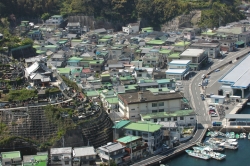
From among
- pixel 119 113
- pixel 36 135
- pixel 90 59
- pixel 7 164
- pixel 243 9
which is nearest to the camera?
pixel 7 164

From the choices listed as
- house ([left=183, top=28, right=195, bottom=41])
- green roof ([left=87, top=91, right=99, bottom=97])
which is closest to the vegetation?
green roof ([left=87, top=91, right=99, bottom=97])

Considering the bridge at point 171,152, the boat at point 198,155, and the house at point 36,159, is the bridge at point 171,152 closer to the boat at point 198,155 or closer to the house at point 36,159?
the boat at point 198,155

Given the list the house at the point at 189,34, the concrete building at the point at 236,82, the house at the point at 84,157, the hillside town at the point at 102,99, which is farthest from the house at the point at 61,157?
the house at the point at 189,34

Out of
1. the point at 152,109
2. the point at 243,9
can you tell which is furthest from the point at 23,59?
the point at 243,9

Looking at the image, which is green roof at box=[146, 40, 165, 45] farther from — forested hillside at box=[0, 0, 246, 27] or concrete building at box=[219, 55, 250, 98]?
concrete building at box=[219, 55, 250, 98]

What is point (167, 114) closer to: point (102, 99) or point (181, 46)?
point (102, 99)

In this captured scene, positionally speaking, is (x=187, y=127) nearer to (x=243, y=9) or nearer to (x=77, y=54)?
(x=77, y=54)
